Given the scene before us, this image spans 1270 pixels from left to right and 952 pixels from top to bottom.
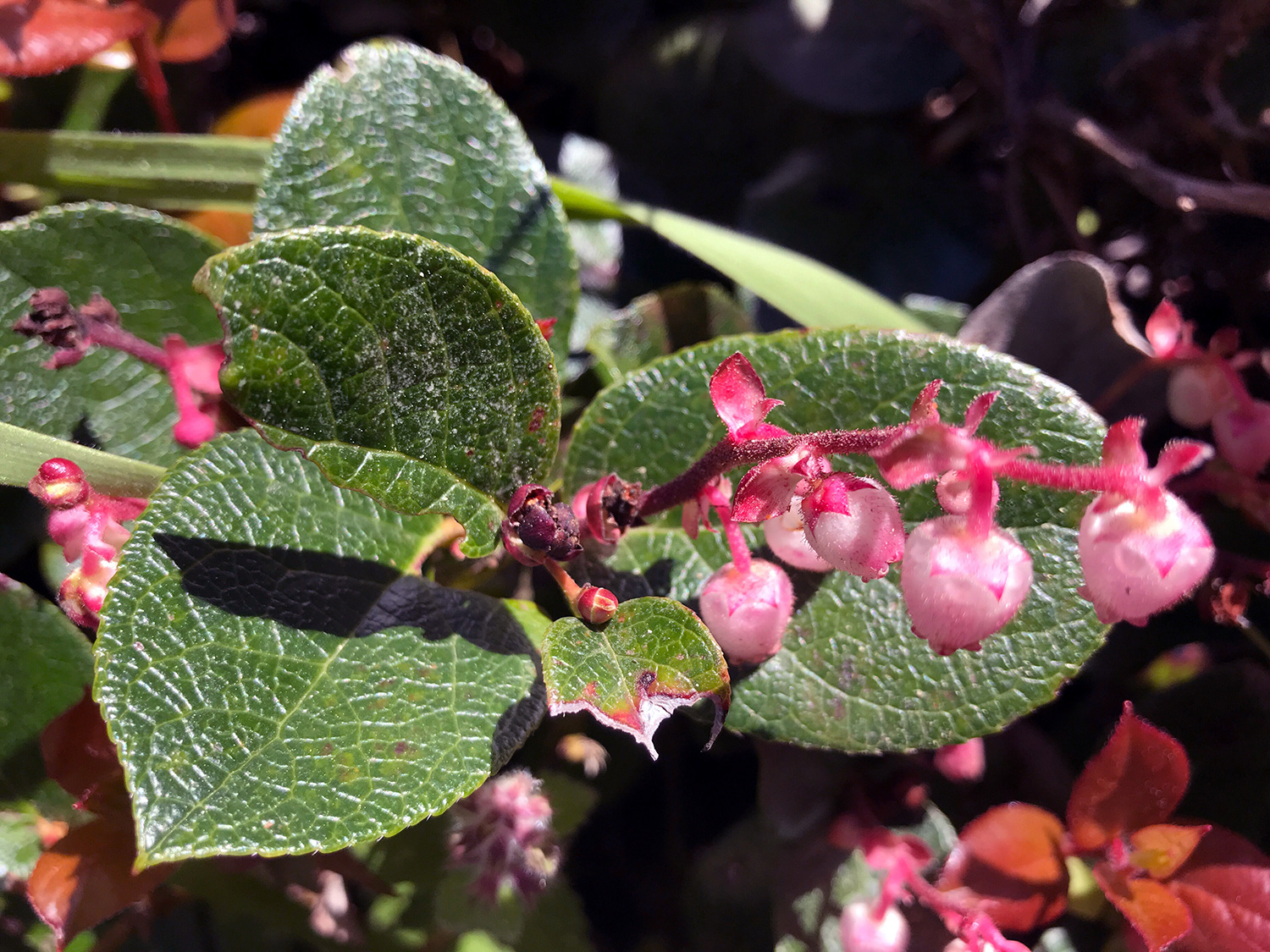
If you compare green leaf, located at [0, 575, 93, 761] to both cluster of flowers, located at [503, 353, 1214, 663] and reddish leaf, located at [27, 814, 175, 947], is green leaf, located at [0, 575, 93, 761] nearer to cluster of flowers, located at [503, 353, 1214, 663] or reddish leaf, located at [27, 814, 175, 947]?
reddish leaf, located at [27, 814, 175, 947]

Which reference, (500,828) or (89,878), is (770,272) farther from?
(89,878)

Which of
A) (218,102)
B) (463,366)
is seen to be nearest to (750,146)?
(218,102)

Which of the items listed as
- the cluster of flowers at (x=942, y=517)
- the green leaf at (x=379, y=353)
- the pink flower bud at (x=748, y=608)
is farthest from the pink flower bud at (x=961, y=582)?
the green leaf at (x=379, y=353)

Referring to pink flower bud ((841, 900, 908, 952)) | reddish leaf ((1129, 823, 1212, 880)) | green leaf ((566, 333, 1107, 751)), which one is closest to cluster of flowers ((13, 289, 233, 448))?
green leaf ((566, 333, 1107, 751))

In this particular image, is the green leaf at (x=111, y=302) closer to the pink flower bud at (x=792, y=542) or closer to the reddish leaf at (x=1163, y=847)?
the pink flower bud at (x=792, y=542)

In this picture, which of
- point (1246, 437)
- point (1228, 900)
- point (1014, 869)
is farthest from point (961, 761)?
point (1246, 437)
